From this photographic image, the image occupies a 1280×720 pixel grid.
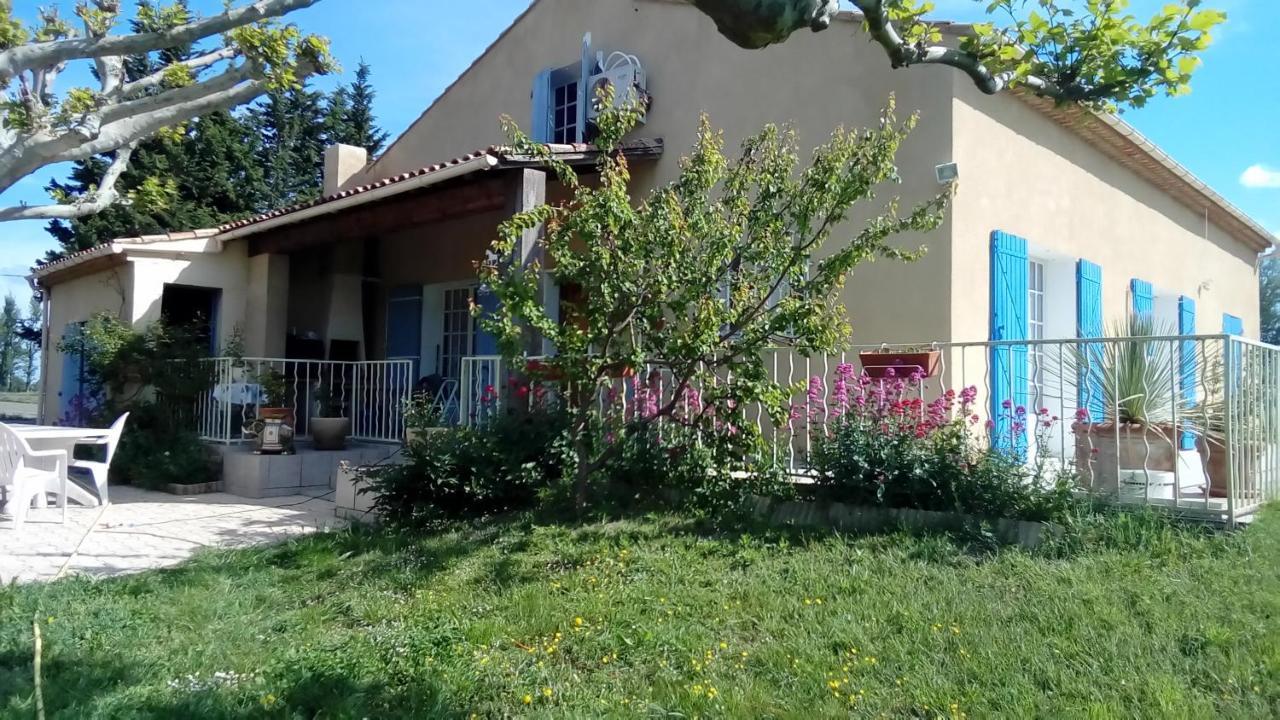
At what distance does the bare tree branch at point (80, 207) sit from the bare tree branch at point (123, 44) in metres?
1.27

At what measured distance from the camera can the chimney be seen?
12812mm

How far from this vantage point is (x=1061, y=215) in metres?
8.16

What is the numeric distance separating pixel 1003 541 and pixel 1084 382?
143cm

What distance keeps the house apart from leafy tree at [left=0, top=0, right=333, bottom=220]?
189cm

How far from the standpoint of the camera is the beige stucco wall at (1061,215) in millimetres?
6816

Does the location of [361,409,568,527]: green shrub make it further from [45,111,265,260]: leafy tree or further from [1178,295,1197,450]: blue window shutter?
[45,111,265,260]: leafy tree

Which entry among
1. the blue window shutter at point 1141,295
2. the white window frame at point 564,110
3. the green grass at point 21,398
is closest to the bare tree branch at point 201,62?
the white window frame at point 564,110

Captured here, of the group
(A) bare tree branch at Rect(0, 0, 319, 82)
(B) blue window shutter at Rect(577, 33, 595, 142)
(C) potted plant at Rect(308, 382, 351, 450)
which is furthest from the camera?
(B) blue window shutter at Rect(577, 33, 595, 142)

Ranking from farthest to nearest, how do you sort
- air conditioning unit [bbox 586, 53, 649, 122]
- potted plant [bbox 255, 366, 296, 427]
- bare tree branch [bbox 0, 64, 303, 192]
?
1. potted plant [bbox 255, 366, 296, 427]
2. air conditioning unit [bbox 586, 53, 649, 122]
3. bare tree branch [bbox 0, 64, 303, 192]

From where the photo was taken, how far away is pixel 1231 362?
473 cm

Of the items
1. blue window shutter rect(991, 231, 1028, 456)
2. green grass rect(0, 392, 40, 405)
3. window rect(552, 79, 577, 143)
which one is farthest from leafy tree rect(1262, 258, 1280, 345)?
green grass rect(0, 392, 40, 405)

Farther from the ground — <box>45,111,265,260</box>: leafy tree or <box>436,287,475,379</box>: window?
<box>45,111,265,260</box>: leafy tree

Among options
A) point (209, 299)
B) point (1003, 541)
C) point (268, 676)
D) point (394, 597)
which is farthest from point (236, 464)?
point (1003, 541)

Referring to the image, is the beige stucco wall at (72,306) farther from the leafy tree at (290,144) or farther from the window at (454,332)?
the leafy tree at (290,144)
